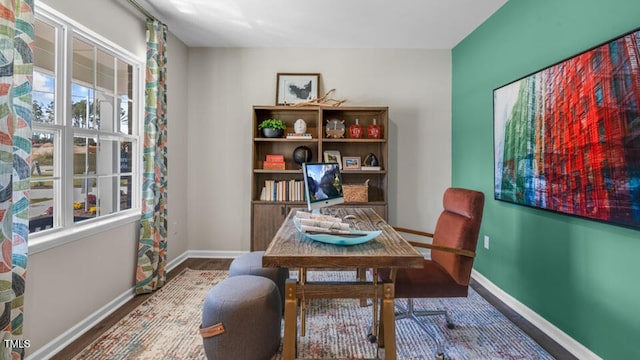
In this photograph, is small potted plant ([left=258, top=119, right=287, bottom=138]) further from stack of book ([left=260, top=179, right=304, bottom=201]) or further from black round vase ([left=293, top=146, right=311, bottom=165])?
stack of book ([left=260, top=179, right=304, bottom=201])

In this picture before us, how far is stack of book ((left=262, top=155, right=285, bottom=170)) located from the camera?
374 centimetres

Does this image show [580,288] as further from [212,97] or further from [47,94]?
[212,97]

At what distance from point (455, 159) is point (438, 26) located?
5.03 feet

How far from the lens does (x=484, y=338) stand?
217 cm

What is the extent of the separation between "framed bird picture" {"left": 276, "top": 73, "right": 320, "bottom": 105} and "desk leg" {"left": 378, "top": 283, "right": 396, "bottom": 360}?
284 cm

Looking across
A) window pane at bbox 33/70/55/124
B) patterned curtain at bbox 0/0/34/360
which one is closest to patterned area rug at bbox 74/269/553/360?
patterned curtain at bbox 0/0/34/360

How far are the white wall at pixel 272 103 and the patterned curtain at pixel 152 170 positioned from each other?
934 mm

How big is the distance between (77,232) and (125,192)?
78 centimetres

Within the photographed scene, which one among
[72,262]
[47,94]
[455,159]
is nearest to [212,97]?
[47,94]

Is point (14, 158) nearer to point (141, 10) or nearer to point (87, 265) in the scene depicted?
point (87, 265)

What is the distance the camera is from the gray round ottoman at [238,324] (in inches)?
68.2

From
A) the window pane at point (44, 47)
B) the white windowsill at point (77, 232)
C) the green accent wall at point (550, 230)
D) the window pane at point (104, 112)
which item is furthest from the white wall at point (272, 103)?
the window pane at point (44, 47)

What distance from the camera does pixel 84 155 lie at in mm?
2383

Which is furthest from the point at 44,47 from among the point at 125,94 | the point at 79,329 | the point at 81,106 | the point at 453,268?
the point at 453,268
